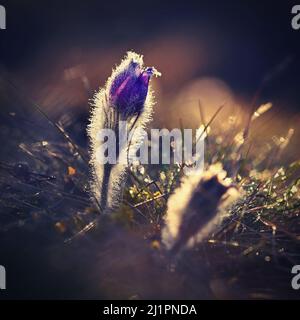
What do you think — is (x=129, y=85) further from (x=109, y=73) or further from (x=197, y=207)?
(x=109, y=73)

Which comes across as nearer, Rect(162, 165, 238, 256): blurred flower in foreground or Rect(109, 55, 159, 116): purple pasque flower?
Rect(162, 165, 238, 256): blurred flower in foreground

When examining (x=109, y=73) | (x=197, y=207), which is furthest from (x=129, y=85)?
(x=109, y=73)

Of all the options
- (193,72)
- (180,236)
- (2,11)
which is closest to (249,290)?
(180,236)

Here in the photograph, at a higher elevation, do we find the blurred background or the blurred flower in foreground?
the blurred background

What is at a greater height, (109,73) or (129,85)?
(109,73)

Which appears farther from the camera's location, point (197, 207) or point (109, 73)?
point (109, 73)
